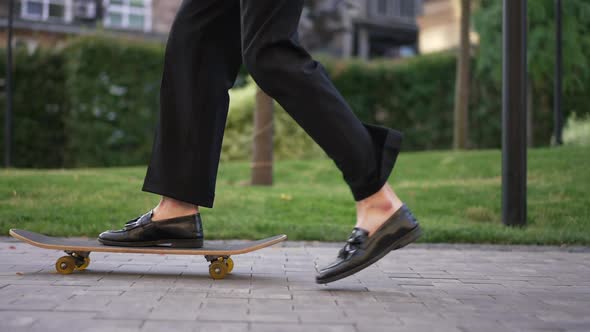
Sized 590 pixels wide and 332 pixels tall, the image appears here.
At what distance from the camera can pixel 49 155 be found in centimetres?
1348

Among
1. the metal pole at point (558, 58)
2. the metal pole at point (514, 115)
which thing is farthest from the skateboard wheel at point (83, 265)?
the metal pole at point (558, 58)

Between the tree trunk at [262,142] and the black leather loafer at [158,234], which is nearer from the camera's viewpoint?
the black leather loafer at [158,234]

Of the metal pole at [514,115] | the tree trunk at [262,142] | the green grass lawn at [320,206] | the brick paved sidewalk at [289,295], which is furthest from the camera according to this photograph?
the tree trunk at [262,142]

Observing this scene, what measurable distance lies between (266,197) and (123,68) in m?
8.14

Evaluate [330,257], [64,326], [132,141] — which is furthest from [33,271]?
[132,141]

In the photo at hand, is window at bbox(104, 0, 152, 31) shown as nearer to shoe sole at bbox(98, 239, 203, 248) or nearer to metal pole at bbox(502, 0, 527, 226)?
metal pole at bbox(502, 0, 527, 226)

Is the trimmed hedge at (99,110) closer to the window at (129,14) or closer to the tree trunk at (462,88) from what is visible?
the tree trunk at (462,88)

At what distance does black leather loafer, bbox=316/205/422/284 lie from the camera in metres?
2.45

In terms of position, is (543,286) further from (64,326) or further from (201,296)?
(64,326)

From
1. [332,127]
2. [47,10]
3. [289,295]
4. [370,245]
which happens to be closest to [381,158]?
[332,127]

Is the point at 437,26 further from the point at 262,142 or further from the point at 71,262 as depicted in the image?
the point at 71,262

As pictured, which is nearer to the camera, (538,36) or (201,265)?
(201,265)

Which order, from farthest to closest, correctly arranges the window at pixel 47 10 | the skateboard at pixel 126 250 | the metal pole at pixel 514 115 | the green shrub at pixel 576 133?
the window at pixel 47 10
the green shrub at pixel 576 133
the metal pole at pixel 514 115
the skateboard at pixel 126 250

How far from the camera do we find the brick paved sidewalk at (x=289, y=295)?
190 centimetres
